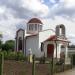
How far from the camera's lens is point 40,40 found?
5462 centimetres

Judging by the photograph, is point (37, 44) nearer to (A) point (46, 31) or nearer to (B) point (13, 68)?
(A) point (46, 31)

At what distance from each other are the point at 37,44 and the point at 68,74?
105 feet

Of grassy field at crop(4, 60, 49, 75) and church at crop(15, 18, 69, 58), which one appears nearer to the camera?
grassy field at crop(4, 60, 49, 75)

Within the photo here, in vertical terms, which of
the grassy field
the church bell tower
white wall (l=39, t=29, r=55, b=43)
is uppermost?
the church bell tower

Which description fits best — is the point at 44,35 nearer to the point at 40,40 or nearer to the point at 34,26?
the point at 40,40

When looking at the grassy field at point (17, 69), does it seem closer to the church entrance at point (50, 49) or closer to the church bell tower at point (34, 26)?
the church entrance at point (50, 49)

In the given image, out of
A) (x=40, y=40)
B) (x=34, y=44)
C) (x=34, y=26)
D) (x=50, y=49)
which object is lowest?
(x=50, y=49)

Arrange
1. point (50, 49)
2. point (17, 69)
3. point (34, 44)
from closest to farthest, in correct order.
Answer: point (17, 69) < point (50, 49) < point (34, 44)

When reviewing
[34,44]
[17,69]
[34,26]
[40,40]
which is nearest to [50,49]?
[40,40]

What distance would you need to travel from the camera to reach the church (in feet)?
168

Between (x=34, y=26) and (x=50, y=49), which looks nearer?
(x=50, y=49)

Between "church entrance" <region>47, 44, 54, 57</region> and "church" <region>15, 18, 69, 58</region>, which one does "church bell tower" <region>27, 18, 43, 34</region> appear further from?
"church entrance" <region>47, 44, 54, 57</region>

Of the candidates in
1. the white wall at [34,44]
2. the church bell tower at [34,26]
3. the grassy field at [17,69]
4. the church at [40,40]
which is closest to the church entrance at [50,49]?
the church at [40,40]

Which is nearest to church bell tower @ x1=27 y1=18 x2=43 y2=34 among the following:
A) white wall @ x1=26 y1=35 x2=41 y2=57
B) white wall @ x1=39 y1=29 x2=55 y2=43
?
white wall @ x1=26 y1=35 x2=41 y2=57
